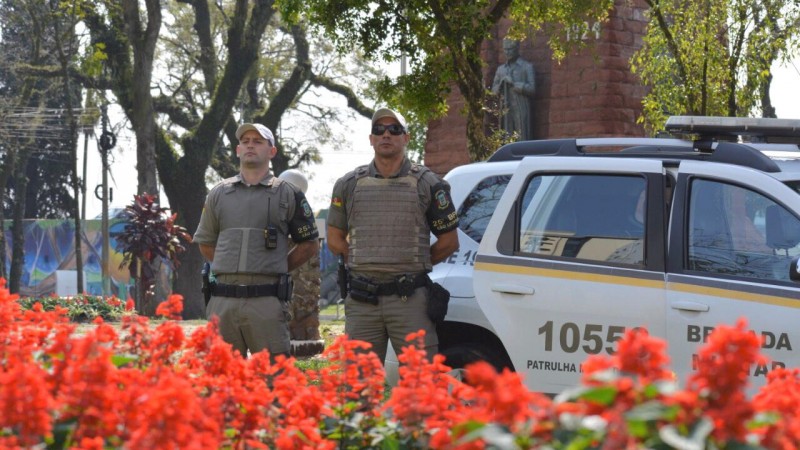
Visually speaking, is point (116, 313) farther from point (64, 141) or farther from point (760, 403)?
point (64, 141)

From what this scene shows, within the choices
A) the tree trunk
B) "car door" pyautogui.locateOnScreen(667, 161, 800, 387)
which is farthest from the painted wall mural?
"car door" pyautogui.locateOnScreen(667, 161, 800, 387)

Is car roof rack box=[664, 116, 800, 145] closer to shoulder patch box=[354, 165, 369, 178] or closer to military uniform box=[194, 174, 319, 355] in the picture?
shoulder patch box=[354, 165, 369, 178]

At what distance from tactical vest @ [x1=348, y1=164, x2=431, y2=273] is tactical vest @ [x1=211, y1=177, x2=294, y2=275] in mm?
457

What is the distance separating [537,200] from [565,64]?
13271 millimetres

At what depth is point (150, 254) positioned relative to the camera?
27.3m

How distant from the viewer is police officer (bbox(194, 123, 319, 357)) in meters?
7.14

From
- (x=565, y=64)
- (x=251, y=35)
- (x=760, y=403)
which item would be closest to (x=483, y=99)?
(x=565, y=64)

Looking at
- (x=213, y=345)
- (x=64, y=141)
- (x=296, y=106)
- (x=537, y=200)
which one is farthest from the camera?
(x=64, y=141)

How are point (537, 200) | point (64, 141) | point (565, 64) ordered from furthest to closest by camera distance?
point (64, 141) < point (565, 64) < point (537, 200)

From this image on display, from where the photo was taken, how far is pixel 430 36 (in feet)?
44.7

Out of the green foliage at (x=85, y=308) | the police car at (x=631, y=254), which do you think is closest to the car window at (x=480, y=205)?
the police car at (x=631, y=254)

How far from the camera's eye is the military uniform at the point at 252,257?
23.4 feet

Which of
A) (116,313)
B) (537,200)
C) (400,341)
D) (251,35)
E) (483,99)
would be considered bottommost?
(116,313)

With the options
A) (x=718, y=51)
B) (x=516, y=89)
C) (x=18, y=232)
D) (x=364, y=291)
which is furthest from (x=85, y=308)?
(x=18, y=232)
